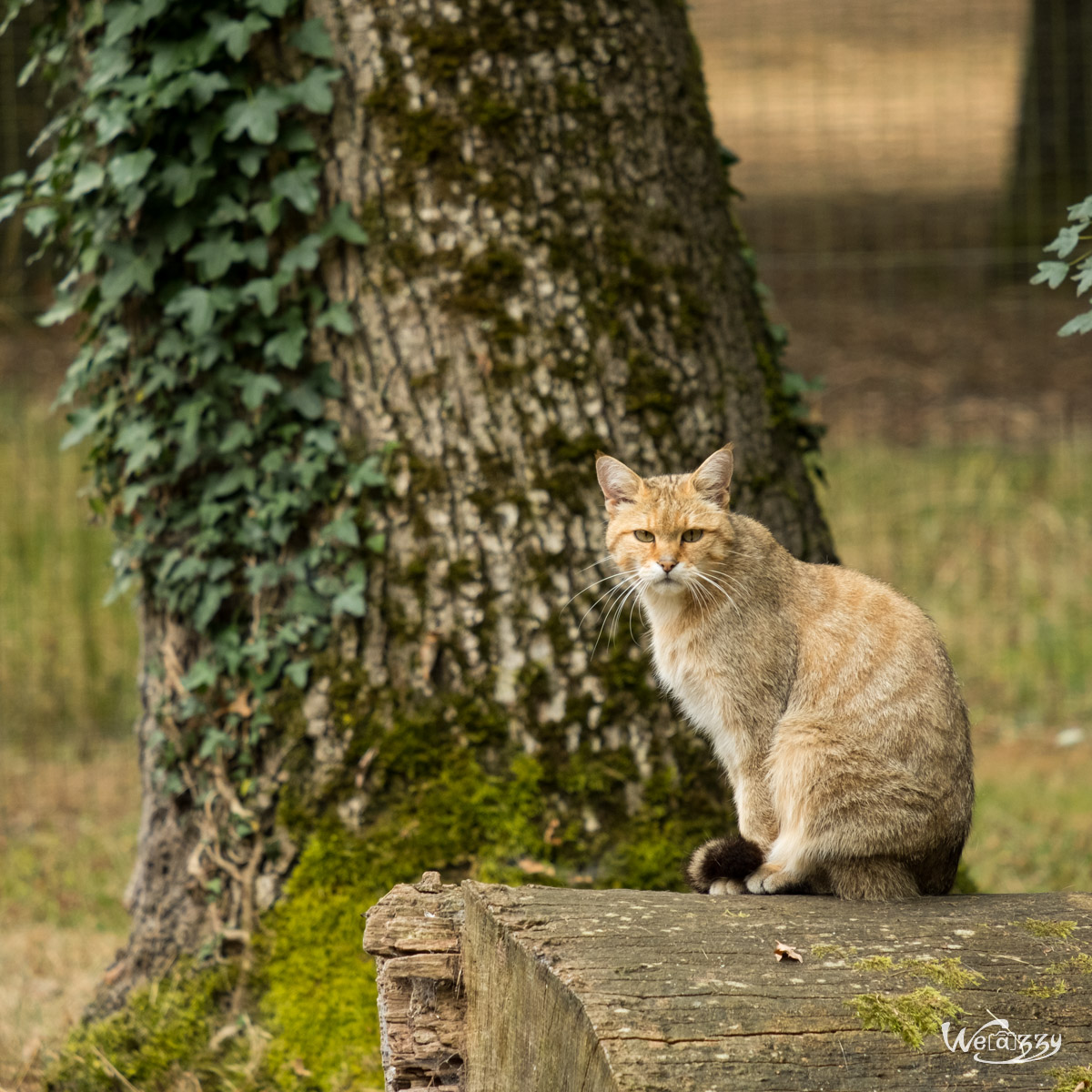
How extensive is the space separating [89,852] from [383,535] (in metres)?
3.34

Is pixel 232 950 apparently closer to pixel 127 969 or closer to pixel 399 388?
pixel 127 969

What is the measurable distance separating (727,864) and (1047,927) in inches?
27.9

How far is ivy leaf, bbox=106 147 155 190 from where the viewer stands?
12.4ft

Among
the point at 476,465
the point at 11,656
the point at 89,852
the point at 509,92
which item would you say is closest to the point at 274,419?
the point at 476,465

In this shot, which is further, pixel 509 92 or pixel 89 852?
pixel 89 852

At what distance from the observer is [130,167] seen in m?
3.79

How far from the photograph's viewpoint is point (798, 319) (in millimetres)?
14695

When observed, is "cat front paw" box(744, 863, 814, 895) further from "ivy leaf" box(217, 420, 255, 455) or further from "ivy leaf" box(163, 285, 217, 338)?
"ivy leaf" box(163, 285, 217, 338)

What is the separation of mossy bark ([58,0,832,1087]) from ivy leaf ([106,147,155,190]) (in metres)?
0.55

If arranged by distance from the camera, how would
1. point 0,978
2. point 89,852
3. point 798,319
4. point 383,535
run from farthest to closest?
point 798,319, point 89,852, point 0,978, point 383,535

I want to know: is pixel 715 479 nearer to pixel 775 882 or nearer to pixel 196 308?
pixel 775 882

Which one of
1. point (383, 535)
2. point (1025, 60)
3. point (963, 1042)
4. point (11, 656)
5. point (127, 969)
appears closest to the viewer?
point (963, 1042)

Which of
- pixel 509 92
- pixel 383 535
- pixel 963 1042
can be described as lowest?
pixel 963 1042

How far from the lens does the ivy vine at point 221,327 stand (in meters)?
Result: 3.80
